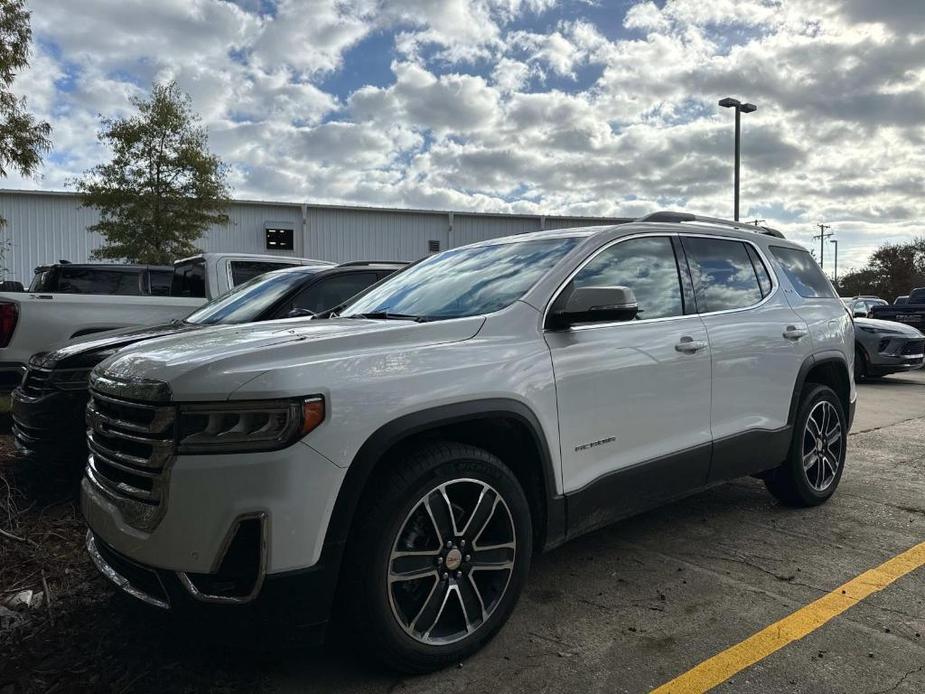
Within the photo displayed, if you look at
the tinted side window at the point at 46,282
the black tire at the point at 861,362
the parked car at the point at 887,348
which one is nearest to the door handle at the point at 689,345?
the tinted side window at the point at 46,282

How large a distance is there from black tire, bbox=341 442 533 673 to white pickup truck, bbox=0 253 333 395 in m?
4.80

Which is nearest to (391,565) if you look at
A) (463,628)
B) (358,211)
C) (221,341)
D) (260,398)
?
(463,628)

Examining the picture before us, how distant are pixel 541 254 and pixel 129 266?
7.38 m

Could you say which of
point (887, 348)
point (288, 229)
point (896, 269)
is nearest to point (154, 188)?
point (288, 229)

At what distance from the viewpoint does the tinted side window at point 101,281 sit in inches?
340

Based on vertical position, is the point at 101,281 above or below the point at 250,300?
above

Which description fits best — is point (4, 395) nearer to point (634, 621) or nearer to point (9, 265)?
point (634, 621)

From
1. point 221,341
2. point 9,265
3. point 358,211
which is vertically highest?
point 358,211

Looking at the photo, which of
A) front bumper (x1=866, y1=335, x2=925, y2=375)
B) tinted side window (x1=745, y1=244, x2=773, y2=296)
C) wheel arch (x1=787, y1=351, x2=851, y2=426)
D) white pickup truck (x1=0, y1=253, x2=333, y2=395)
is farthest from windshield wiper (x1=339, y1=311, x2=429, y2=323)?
front bumper (x1=866, y1=335, x2=925, y2=375)

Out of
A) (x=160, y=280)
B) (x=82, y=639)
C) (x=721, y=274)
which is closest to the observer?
(x=82, y=639)

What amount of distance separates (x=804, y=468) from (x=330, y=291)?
12.7 ft

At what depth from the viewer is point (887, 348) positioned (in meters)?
11.5

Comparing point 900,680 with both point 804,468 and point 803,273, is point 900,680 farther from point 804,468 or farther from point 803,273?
point 803,273

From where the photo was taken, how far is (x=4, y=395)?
23.5 ft
